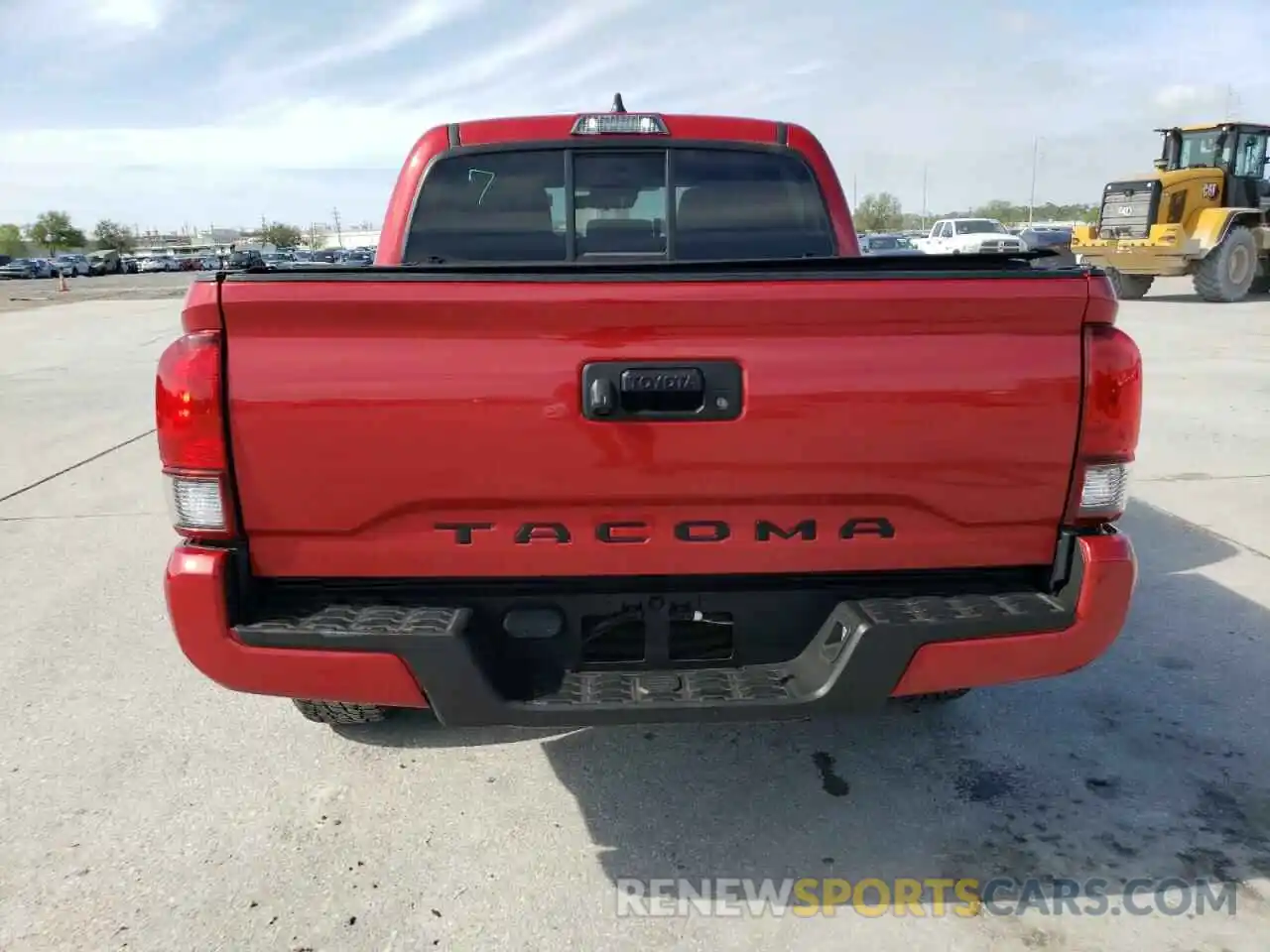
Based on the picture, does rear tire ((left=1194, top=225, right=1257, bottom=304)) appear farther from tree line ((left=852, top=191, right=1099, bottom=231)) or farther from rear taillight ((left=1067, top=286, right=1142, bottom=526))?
tree line ((left=852, top=191, right=1099, bottom=231))

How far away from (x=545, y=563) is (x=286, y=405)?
26.9 inches

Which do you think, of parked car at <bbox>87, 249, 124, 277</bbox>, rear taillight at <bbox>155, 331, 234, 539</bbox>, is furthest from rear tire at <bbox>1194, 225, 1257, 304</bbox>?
parked car at <bbox>87, 249, 124, 277</bbox>

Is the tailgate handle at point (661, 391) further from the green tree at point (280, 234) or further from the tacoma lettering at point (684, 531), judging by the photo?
the green tree at point (280, 234)

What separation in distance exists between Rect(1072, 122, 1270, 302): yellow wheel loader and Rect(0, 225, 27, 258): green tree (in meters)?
107

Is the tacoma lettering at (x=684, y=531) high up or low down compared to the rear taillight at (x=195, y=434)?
down

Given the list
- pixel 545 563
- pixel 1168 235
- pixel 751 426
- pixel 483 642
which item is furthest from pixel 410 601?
pixel 1168 235

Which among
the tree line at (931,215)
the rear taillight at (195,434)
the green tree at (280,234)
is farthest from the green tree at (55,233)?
the rear taillight at (195,434)

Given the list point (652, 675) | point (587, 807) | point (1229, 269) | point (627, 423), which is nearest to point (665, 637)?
point (652, 675)

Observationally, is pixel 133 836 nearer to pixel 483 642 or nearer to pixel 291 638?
pixel 291 638

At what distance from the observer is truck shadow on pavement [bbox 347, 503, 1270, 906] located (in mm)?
2580

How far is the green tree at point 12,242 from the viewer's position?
10144 cm

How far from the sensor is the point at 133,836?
8.87ft

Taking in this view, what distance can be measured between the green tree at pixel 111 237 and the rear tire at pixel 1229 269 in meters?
128

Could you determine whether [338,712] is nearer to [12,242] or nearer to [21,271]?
[21,271]
